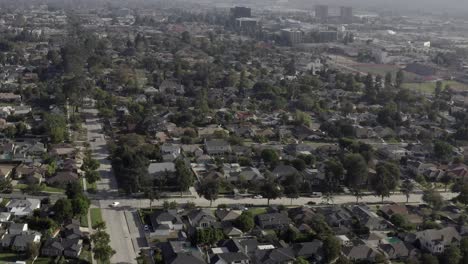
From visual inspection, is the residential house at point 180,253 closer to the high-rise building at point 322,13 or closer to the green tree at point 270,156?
the green tree at point 270,156

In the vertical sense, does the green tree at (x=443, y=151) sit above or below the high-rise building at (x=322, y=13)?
below

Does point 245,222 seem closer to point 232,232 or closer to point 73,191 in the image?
point 232,232

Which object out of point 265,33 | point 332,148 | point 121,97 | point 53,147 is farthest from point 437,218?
point 265,33

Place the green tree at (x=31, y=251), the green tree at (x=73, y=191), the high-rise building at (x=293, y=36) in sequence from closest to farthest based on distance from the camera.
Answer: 1. the green tree at (x=31, y=251)
2. the green tree at (x=73, y=191)
3. the high-rise building at (x=293, y=36)

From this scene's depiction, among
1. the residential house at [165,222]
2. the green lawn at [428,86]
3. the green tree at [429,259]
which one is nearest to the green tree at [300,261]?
the green tree at [429,259]

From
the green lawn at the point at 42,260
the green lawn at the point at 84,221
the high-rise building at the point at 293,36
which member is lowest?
the green lawn at the point at 42,260

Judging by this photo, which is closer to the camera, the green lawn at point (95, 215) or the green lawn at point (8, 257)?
the green lawn at point (8, 257)

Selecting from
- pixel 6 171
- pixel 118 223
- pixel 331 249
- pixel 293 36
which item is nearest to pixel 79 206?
pixel 118 223
